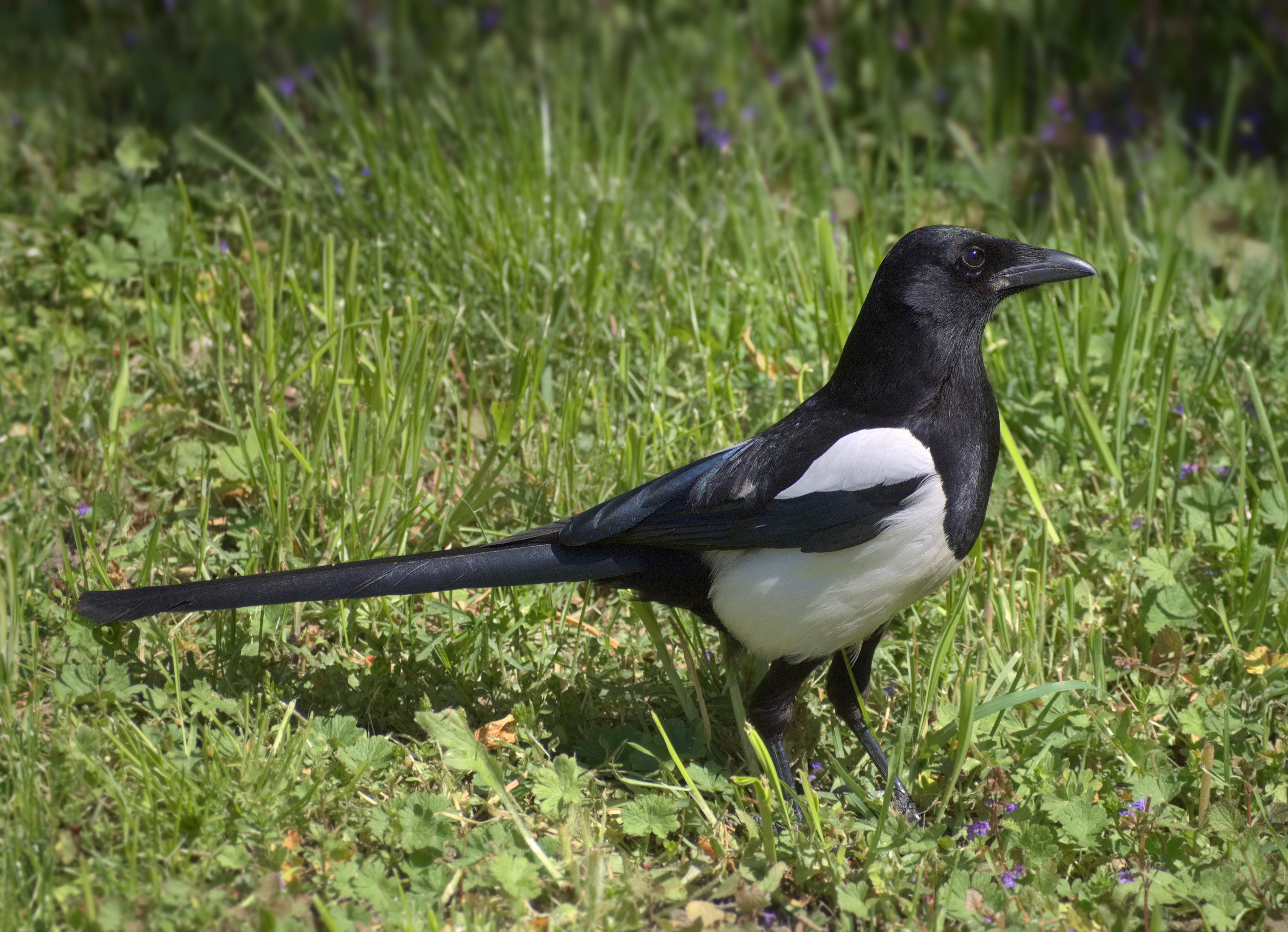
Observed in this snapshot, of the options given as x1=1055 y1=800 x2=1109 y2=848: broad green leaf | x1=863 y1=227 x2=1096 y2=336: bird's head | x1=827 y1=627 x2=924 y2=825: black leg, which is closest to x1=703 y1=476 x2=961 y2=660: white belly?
x1=827 y1=627 x2=924 y2=825: black leg

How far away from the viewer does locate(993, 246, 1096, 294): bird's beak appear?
2252 mm

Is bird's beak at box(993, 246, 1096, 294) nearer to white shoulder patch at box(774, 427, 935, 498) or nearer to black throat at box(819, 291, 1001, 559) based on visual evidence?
black throat at box(819, 291, 1001, 559)

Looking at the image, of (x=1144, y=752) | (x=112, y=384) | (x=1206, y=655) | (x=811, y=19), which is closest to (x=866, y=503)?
(x=1144, y=752)

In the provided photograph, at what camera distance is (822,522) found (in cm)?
211

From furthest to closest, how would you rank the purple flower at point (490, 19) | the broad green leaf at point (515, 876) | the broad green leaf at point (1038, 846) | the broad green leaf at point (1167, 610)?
the purple flower at point (490, 19)
the broad green leaf at point (1167, 610)
the broad green leaf at point (1038, 846)
the broad green leaf at point (515, 876)

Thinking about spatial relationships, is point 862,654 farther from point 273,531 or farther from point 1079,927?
point 273,531

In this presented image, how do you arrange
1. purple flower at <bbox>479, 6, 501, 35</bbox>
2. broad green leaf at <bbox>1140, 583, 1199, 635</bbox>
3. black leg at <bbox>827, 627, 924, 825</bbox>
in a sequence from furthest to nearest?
purple flower at <bbox>479, 6, 501, 35</bbox>, broad green leaf at <bbox>1140, 583, 1199, 635</bbox>, black leg at <bbox>827, 627, 924, 825</bbox>

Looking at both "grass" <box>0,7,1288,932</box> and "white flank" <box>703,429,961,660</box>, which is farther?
"white flank" <box>703,429,961,660</box>

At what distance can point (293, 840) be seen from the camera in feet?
6.54

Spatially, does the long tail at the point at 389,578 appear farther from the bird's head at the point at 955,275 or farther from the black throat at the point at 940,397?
the bird's head at the point at 955,275

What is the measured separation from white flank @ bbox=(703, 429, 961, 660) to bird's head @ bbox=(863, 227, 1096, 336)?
0.23 meters

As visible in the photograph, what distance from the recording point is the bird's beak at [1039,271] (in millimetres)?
2252

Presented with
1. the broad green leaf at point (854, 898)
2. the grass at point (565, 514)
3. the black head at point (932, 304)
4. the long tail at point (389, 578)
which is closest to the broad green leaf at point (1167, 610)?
the grass at point (565, 514)

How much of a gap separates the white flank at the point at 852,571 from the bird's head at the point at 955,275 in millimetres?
230
